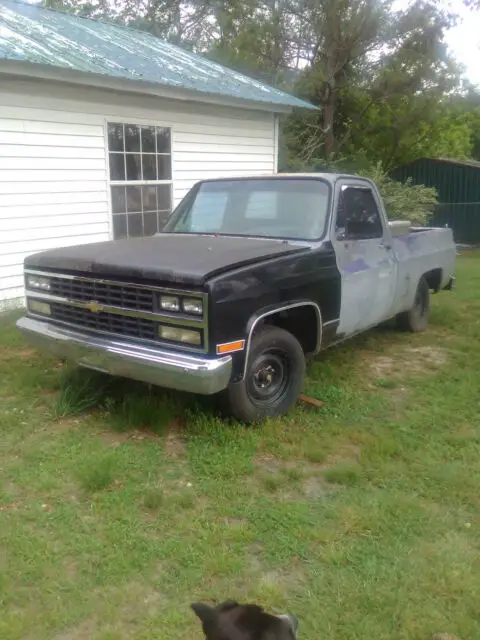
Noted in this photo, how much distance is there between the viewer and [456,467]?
3.62m

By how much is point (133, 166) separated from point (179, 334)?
6.02 meters

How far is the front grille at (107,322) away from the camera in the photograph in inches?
150

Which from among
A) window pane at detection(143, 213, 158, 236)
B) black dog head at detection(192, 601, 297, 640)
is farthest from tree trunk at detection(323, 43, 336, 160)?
black dog head at detection(192, 601, 297, 640)

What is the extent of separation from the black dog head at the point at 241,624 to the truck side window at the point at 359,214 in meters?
3.66

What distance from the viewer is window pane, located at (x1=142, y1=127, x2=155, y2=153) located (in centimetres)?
914

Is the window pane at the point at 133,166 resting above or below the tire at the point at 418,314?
above

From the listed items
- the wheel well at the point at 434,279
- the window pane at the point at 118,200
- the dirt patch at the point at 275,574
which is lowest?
the dirt patch at the point at 275,574

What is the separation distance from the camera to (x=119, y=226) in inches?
356

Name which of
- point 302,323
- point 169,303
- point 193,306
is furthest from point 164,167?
point 193,306

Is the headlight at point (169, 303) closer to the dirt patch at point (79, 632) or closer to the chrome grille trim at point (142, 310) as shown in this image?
the chrome grille trim at point (142, 310)

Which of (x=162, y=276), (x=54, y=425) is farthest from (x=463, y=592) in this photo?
(x=54, y=425)

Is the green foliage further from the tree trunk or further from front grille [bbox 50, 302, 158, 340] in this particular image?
front grille [bbox 50, 302, 158, 340]

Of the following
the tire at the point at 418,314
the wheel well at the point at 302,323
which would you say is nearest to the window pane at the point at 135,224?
the tire at the point at 418,314

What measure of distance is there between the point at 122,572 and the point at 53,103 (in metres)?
6.76
